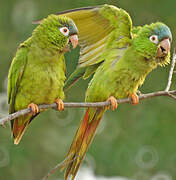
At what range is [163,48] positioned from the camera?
458cm

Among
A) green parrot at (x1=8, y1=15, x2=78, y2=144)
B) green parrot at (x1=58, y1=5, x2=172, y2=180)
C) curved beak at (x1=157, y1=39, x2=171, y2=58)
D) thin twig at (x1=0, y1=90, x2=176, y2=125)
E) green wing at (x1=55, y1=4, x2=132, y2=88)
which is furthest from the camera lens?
green wing at (x1=55, y1=4, x2=132, y2=88)

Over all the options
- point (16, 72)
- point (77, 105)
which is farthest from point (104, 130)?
point (77, 105)

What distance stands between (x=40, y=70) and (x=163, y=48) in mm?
1208

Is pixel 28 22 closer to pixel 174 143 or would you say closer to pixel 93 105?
pixel 174 143

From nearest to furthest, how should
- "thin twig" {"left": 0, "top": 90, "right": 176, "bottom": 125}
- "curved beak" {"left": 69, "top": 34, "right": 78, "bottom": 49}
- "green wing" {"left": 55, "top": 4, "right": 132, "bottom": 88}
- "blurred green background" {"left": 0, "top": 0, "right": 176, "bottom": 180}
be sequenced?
"thin twig" {"left": 0, "top": 90, "right": 176, "bottom": 125}, "curved beak" {"left": 69, "top": 34, "right": 78, "bottom": 49}, "green wing" {"left": 55, "top": 4, "right": 132, "bottom": 88}, "blurred green background" {"left": 0, "top": 0, "right": 176, "bottom": 180}

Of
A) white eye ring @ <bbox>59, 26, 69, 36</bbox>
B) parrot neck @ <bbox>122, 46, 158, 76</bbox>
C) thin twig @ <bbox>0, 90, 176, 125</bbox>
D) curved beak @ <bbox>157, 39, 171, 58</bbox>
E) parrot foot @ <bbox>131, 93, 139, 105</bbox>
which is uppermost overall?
white eye ring @ <bbox>59, 26, 69, 36</bbox>

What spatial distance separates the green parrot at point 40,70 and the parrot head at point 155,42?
82 cm

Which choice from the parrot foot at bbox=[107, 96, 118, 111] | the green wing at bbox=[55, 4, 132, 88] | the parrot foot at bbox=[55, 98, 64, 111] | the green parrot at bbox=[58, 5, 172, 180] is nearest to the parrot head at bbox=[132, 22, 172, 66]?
the green parrot at bbox=[58, 5, 172, 180]

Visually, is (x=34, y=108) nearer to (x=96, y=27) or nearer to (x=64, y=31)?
(x=64, y=31)

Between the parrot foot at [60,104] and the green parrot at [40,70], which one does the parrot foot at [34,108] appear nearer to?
the green parrot at [40,70]

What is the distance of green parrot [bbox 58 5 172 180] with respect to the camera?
15.4 feet

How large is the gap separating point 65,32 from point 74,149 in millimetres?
1113

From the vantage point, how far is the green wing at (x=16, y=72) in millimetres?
4402

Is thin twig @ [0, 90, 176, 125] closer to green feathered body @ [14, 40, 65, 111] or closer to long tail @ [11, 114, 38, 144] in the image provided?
green feathered body @ [14, 40, 65, 111]
